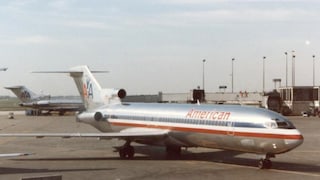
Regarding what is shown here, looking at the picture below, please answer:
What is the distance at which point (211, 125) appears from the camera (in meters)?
26.1

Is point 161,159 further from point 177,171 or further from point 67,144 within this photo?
point 67,144

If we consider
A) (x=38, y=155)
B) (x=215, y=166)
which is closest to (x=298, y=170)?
(x=215, y=166)

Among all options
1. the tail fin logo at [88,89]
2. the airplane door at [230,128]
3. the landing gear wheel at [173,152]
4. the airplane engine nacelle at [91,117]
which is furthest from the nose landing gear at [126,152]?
the tail fin logo at [88,89]

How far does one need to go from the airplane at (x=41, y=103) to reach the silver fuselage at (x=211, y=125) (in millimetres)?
70007

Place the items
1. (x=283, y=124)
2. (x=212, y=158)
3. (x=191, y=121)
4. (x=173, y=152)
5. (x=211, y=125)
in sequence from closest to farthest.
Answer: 1. (x=283, y=124)
2. (x=211, y=125)
3. (x=191, y=121)
4. (x=212, y=158)
5. (x=173, y=152)

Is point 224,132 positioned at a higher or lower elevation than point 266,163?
higher

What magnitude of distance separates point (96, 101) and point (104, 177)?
15128 mm

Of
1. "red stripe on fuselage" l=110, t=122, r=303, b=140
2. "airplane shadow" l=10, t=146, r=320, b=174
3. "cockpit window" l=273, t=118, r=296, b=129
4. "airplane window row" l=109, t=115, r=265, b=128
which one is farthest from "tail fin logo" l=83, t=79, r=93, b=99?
"cockpit window" l=273, t=118, r=296, b=129

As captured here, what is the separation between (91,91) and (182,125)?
35.2 ft

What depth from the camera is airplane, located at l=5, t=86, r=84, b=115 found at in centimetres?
10156

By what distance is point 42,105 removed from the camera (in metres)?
102

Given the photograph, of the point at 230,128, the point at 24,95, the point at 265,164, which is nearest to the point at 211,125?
the point at 230,128

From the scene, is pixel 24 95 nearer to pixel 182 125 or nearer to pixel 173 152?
pixel 173 152

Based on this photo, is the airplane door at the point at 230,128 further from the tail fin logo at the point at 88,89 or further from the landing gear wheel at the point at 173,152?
the tail fin logo at the point at 88,89
